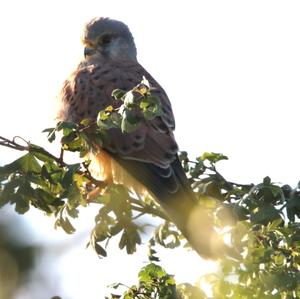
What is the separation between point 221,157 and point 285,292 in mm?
1184

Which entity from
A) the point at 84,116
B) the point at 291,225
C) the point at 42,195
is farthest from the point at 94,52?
the point at 291,225

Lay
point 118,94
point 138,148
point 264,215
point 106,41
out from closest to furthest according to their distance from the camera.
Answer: point 118,94, point 264,215, point 138,148, point 106,41

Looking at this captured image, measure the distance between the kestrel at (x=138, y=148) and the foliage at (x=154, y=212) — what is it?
146 millimetres

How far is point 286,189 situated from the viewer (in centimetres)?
260

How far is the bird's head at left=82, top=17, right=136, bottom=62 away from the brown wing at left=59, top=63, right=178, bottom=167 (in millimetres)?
323

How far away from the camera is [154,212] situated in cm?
321

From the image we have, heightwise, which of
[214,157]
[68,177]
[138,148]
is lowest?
[68,177]

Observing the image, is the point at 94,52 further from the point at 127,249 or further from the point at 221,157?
the point at 127,249

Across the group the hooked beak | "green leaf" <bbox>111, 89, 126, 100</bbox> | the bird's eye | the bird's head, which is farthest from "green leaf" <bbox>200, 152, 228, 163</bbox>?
the bird's eye

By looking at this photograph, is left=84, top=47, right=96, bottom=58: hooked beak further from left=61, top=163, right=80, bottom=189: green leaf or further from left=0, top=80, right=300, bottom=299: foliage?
left=61, top=163, right=80, bottom=189: green leaf

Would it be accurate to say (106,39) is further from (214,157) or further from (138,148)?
(214,157)

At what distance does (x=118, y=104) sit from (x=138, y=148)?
0.41 metres

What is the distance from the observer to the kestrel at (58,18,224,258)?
3236 millimetres

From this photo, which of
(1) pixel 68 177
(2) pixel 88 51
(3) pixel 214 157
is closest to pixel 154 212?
(3) pixel 214 157
